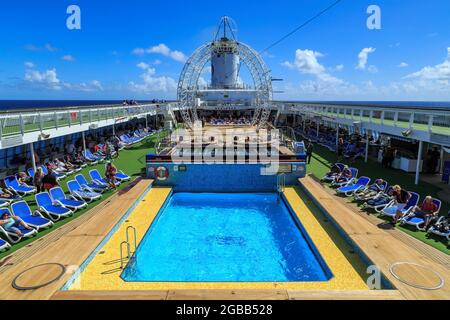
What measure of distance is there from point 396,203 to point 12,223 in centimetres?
1046

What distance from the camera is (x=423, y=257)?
643cm

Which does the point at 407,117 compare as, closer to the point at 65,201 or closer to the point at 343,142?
the point at 343,142

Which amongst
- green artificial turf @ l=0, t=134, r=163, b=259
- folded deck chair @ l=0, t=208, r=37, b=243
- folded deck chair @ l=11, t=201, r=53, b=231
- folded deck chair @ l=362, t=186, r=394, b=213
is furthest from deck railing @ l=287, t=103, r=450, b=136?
folded deck chair @ l=0, t=208, r=37, b=243

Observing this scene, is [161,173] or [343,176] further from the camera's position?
[161,173]

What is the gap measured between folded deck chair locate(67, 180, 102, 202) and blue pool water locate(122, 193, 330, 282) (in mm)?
2469

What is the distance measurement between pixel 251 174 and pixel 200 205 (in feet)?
8.86

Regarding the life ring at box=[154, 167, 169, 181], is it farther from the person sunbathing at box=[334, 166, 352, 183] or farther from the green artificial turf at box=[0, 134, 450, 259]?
the person sunbathing at box=[334, 166, 352, 183]

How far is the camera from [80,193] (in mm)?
10938

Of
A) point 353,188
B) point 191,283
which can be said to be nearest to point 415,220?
point 353,188

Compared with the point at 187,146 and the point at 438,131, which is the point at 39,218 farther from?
the point at 438,131

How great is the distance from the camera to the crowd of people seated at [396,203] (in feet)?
27.1

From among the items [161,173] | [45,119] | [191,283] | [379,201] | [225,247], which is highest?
[45,119]

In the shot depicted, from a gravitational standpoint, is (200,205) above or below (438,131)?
below

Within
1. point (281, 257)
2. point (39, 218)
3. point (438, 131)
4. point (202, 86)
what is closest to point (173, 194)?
point (39, 218)
